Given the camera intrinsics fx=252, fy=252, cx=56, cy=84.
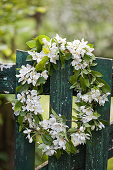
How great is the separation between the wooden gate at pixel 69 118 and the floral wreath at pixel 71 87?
0.18 ft

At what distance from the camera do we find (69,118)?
156cm

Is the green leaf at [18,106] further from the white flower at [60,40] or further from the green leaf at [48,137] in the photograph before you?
the white flower at [60,40]

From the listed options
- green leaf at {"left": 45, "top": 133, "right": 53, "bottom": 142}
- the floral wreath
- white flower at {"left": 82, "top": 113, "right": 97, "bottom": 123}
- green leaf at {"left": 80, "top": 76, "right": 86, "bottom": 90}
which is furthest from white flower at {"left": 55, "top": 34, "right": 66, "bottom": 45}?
A: green leaf at {"left": 45, "top": 133, "right": 53, "bottom": 142}

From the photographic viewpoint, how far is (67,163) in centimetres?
159

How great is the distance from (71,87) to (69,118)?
7.8 inches

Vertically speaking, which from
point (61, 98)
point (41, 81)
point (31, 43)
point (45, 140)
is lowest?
point (45, 140)

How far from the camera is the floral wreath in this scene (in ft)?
4.76

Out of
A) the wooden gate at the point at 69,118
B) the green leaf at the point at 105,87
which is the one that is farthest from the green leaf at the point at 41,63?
the green leaf at the point at 105,87

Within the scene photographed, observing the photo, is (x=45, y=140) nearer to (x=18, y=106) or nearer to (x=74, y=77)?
(x=18, y=106)

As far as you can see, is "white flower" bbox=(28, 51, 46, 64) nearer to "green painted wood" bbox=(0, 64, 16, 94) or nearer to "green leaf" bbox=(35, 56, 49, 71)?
"green leaf" bbox=(35, 56, 49, 71)

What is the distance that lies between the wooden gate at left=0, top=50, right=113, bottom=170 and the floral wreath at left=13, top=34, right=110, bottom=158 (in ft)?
0.18

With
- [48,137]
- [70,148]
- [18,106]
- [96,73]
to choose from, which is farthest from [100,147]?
[18,106]

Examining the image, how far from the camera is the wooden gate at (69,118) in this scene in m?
1.54

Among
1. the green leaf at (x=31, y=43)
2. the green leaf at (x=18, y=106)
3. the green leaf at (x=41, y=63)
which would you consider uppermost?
the green leaf at (x=31, y=43)
